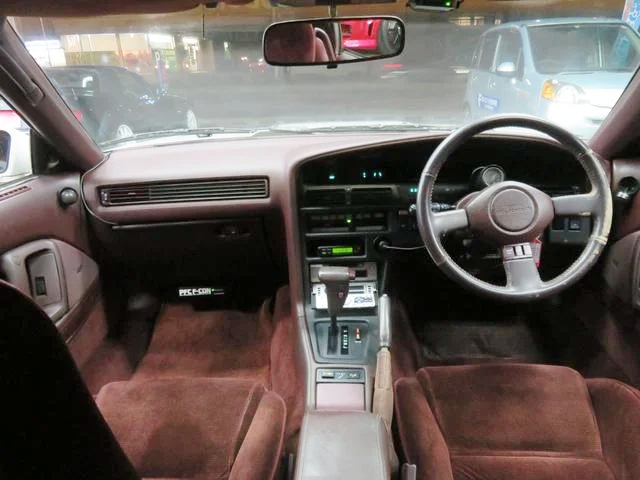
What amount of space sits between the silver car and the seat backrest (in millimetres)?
3287

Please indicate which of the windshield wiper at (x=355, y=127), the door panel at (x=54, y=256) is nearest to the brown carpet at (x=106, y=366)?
the door panel at (x=54, y=256)

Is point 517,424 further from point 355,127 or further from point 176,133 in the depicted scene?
point 176,133

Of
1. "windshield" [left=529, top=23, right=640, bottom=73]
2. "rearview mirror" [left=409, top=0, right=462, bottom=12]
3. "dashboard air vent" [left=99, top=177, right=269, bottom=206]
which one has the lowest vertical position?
"dashboard air vent" [left=99, top=177, right=269, bottom=206]

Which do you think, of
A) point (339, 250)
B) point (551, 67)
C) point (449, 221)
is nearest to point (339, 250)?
point (339, 250)

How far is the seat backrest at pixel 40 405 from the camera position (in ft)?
2.69

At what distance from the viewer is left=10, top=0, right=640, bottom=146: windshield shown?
2.66 meters

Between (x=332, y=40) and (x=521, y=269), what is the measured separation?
107cm

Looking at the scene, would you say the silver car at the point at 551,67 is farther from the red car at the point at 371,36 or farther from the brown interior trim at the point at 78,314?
the brown interior trim at the point at 78,314

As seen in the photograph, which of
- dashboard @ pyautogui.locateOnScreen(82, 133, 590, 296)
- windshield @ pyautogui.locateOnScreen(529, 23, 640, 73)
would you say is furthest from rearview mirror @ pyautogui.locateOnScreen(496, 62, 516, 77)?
dashboard @ pyautogui.locateOnScreen(82, 133, 590, 296)

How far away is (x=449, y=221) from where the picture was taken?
184 centimetres

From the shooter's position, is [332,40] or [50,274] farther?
[50,274]

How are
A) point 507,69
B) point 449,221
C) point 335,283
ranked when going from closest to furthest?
point 449,221 < point 335,283 < point 507,69

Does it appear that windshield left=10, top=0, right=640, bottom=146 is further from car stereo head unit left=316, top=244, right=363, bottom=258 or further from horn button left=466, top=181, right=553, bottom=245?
car stereo head unit left=316, top=244, right=363, bottom=258

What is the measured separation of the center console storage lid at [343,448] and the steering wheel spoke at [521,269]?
63 cm
